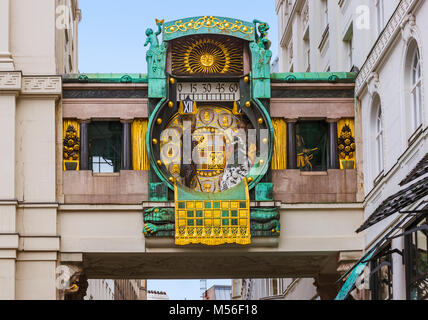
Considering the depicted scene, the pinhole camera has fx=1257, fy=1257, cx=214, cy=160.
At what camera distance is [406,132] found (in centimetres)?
2916

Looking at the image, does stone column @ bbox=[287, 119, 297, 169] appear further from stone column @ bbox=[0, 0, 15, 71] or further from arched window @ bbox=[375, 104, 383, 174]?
stone column @ bbox=[0, 0, 15, 71]

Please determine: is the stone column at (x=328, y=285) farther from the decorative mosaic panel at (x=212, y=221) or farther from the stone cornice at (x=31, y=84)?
the stone cornice at (x=31, y=84)

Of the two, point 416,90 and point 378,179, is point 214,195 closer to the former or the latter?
point 378,179

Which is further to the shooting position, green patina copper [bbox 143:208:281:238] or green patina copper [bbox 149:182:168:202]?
green patina copper [bbox 149:182:168:202]

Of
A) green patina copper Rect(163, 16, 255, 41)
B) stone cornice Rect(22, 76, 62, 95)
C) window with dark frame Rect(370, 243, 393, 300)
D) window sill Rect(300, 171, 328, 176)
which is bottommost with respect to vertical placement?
window with dark frame Rect(370, 243, 393, 300)

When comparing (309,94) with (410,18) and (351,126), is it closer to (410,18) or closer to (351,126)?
(351,126)

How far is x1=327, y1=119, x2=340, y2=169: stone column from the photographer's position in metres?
34.7

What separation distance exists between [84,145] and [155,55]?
316 centimetres

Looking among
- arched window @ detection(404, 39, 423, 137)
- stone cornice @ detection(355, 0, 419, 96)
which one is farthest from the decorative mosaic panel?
arched window @ detection(404, 39, 423, 137)

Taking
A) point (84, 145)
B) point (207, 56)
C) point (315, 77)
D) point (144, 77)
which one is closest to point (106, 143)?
point (84, 145)

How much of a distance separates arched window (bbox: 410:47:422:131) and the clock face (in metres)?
6.45

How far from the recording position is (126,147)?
34.6m
